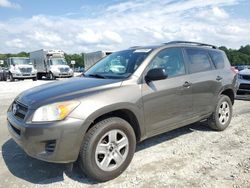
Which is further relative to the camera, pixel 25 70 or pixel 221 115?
pixel 25 70

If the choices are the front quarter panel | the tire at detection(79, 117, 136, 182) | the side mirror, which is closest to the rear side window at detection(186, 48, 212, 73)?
the side mirror

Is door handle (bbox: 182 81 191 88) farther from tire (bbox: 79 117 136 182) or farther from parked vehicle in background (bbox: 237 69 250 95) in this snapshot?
parked vehicle in background (bbox: 237 69 250 95)

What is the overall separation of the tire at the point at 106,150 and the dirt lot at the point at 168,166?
15 centimetres

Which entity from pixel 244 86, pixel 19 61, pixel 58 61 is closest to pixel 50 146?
pixel 244 86

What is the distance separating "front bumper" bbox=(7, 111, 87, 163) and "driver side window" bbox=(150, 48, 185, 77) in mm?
1635

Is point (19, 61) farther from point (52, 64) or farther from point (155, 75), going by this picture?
point (155, 75)

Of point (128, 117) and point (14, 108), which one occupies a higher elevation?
point (14, 108)

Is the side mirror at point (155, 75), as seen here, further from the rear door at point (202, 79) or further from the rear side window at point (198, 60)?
the rear side window at point (198, 60)

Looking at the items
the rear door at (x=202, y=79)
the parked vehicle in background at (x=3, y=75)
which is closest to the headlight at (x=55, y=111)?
the rear door at (x=202, y=79)

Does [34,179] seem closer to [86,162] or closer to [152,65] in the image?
[86,162]

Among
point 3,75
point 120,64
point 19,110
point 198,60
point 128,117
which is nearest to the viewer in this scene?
point 19,110

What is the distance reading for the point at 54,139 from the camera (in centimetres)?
333

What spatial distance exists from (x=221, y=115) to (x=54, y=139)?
373cm

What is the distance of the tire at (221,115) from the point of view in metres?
5.66
